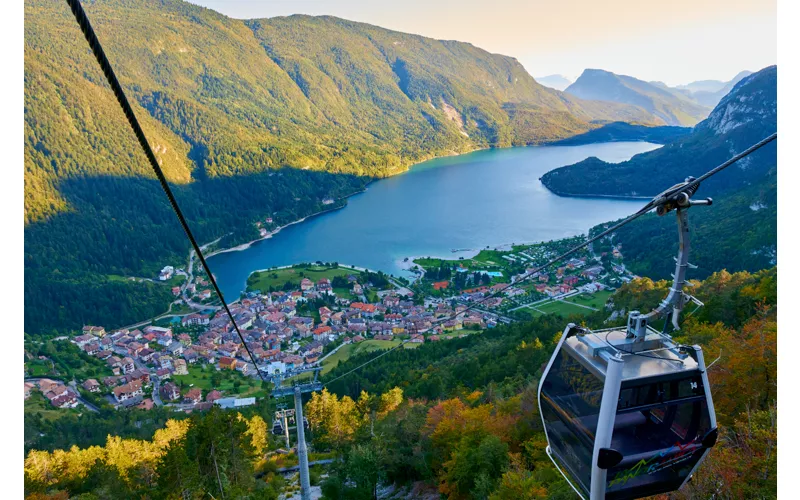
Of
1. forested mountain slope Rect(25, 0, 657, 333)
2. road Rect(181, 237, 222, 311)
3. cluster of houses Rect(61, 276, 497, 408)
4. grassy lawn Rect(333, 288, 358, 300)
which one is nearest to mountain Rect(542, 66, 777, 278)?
cluster of houses Rect(61, 276, 497, 408)

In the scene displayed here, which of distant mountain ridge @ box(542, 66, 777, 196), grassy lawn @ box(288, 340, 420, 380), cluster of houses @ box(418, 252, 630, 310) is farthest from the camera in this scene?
distant mountain ridge @ box(542, 66, 777, 196)

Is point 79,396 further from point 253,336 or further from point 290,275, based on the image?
point 290,275

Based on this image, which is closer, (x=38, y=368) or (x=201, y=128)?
(x=38, y=368)

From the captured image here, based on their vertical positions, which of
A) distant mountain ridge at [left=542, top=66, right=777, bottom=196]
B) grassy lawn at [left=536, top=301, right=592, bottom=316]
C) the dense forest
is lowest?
grassy lawn at [left=536, top=301, right=592, bottom=316]

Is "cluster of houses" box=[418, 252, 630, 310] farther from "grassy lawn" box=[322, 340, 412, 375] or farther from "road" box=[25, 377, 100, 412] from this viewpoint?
"road" box=[25, 377, 100, 412]

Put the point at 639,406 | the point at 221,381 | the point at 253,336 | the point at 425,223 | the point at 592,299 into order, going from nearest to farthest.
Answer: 1. the point at 639,406
2. the point at 221,381
3. the point at 253,336
4. the point at 592,299
5. the point at 425,223

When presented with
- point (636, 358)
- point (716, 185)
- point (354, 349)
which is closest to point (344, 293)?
point (354, 349)

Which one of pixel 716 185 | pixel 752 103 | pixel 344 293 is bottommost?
pixel 344 293

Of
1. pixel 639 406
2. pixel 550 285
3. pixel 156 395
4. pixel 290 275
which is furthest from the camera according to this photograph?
pixel 290 275
